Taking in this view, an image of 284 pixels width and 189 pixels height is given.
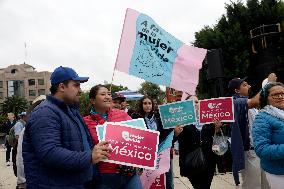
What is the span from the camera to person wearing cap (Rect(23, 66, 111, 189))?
294 cm

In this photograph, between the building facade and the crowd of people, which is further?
the building facade

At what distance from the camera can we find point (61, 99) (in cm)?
328

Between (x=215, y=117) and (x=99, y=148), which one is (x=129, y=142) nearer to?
(x=99, y=148)

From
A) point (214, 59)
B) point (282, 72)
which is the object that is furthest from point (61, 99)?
point (282, 72)

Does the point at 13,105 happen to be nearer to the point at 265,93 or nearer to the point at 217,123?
the point at 217,123

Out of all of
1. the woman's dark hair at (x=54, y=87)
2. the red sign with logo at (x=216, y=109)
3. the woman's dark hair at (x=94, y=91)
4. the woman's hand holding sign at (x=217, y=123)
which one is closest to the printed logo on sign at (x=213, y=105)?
the red sign with logo at (x=216, y=109)

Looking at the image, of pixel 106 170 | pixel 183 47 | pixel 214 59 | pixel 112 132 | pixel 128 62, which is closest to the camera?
pixel 112 132

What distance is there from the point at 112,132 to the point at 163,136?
2279mm

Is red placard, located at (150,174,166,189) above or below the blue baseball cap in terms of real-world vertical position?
below

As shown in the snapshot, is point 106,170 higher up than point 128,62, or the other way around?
point 128,62

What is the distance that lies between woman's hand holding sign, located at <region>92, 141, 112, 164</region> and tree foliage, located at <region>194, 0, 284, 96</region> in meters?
21.8

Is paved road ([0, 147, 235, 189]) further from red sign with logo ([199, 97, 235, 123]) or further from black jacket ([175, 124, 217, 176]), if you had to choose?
red sign with logo ([199, 97, 235, 123])

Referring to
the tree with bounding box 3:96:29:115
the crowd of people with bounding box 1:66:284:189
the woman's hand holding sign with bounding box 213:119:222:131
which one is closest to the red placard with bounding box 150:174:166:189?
the crowd of people with bounding box 1:66:284:189

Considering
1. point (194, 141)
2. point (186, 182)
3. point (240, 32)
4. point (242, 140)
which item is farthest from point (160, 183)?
point (240, 32)
